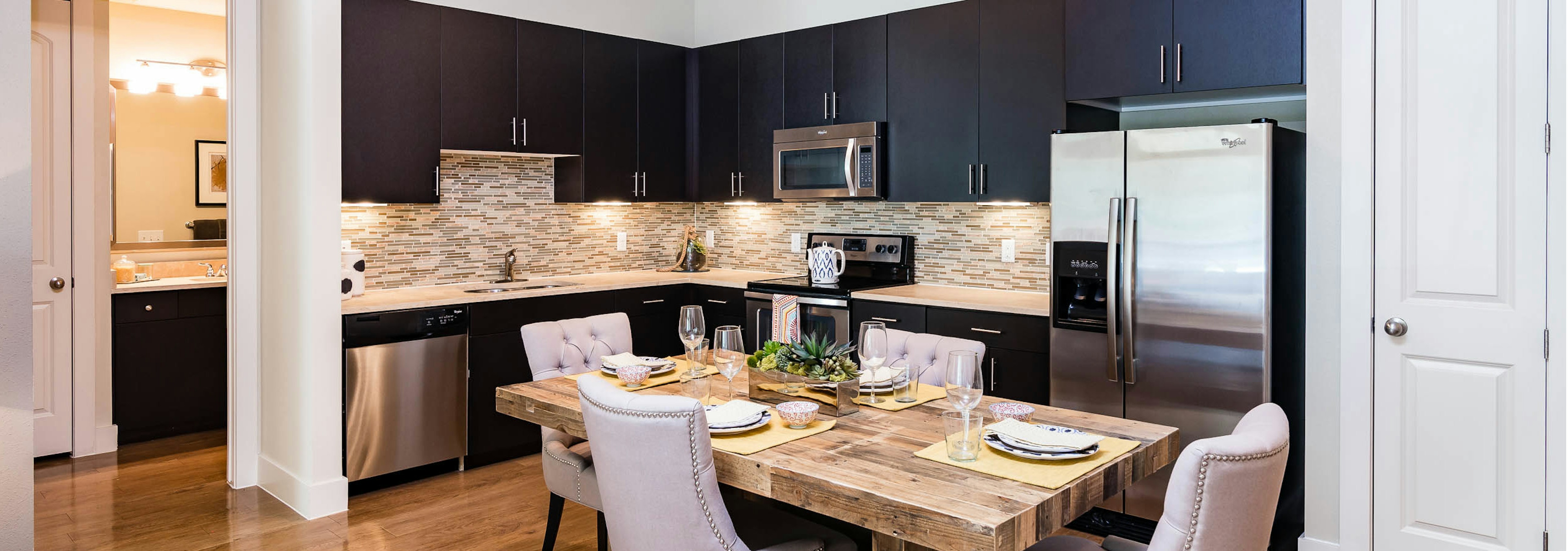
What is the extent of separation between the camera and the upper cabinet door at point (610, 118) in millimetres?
4781

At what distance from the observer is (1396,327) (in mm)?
2908

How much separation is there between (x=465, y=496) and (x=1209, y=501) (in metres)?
3.10

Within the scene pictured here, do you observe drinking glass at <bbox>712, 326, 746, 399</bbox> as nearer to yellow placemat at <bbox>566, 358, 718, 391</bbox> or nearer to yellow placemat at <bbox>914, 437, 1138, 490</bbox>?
yellow placemat at <bbox>566, 358, 718, 391</bbox>

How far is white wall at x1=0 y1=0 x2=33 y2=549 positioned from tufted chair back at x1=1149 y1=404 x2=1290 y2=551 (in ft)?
9.45

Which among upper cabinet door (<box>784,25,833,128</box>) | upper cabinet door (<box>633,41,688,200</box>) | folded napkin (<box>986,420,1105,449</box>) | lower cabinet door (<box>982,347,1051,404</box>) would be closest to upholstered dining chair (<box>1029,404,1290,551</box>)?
folded napkin (<box>986,420,1105,449</box>)

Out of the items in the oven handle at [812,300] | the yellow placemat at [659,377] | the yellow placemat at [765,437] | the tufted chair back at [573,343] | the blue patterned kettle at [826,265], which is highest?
the blue patterned kettle at [826,265]

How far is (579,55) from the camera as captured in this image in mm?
4719

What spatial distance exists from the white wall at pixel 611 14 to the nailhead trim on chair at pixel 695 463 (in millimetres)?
3211

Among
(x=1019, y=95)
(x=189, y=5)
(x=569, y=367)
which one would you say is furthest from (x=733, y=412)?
(x=189, y=5)

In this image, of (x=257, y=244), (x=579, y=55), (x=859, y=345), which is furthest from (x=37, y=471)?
(x=859, y=345)

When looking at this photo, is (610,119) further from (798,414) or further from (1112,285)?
(798,414)

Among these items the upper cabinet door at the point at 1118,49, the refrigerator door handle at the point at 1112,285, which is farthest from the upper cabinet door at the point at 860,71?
the refrigerator door handle at the point at 1112,285

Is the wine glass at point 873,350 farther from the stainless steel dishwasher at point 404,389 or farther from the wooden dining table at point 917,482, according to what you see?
the stainless steel dishwasher at point 404,389

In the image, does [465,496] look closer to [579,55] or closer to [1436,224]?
[579,55]
